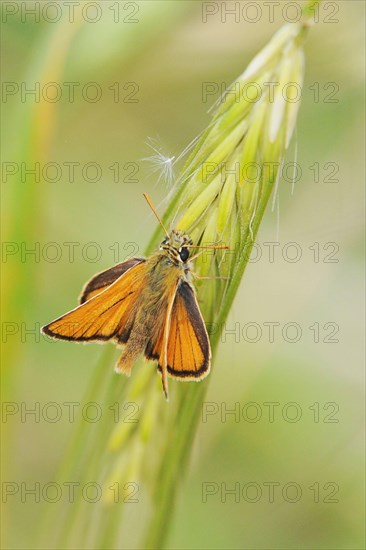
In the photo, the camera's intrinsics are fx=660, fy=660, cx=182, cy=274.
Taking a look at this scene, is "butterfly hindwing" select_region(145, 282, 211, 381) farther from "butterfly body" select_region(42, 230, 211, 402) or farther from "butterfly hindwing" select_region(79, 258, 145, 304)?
"butterfly hindwing" select_region(79, 258, 145, 304)

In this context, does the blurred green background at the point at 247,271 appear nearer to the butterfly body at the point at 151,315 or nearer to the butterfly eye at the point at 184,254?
the butterfly body at the point at 151,315

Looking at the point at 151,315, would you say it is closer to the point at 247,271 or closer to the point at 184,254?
the point at 184,254

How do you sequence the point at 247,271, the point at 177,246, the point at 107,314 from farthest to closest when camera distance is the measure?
the point at 247,271
the point at 107,314
the point at 177,246

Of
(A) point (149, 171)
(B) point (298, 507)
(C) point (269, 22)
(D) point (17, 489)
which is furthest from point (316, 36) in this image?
(D) point (17, 489)

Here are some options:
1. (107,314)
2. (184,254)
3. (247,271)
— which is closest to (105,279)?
(107,314)

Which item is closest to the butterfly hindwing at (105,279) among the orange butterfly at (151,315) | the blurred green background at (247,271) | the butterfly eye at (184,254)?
the orange butterfly at (151,315)

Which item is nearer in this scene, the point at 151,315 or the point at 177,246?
the point at 177,246

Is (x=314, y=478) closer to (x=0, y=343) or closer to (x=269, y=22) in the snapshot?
(x=0, y=343)

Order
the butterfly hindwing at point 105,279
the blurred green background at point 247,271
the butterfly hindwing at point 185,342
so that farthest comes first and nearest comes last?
1. the blurred green background at point 247,271
2. the butterfly hindwing at point 105,279
3. the butterfly hindwing at point 185,342
